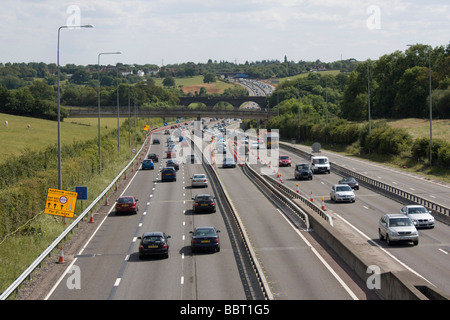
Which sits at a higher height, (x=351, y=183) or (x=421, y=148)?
(x=421, y=148)

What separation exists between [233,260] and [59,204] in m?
9.30

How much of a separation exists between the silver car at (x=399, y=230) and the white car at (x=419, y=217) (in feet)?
13.5

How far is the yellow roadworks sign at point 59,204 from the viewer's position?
32.4m

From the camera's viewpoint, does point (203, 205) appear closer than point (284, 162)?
Yes

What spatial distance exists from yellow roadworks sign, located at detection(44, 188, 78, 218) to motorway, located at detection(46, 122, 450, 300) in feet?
7.43

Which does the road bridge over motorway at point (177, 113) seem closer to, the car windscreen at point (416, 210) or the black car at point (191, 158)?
the black car at point (191, 158)

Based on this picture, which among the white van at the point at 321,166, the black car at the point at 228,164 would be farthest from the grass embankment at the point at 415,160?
the black car at the point at 228,164

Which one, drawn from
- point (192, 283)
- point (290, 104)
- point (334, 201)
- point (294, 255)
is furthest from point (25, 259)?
point (290, 104)

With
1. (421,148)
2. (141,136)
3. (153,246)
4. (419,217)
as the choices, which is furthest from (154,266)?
(141,136)

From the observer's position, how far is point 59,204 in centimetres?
3250

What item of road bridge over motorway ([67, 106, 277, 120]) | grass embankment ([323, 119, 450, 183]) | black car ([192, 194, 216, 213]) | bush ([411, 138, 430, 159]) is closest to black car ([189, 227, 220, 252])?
black car ([192, 194, 216, 213])

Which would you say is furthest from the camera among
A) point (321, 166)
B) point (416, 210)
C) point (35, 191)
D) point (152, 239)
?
point (321, 166)

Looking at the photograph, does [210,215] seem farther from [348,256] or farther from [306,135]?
[306,135]

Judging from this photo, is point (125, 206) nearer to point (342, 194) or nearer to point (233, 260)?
point (233, 260)
